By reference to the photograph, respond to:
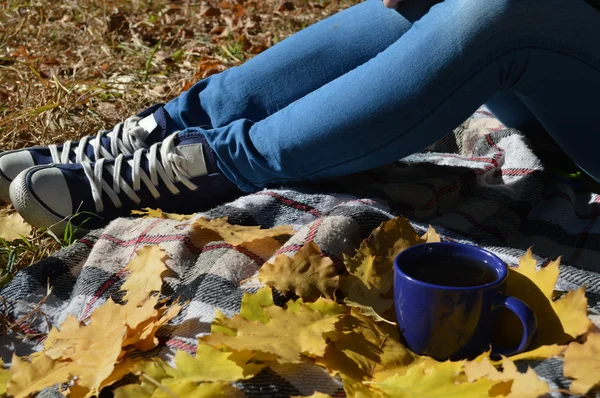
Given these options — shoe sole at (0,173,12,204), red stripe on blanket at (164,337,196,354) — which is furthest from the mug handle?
shoe sole at (0,173,12,204)

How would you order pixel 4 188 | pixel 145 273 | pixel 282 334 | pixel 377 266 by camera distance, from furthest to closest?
pixel 4 188 → pixel 145 273 → pixel 377 266 → pixel 282 334

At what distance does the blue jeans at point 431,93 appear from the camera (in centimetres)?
111

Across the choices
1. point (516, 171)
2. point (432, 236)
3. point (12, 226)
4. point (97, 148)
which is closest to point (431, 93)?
point (432, 236)

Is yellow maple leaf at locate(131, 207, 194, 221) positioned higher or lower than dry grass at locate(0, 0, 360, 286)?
lower

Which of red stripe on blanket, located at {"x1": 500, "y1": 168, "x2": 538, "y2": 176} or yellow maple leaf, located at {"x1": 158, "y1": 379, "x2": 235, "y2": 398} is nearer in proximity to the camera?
yellow maple leaf, located at {"x1": 158, "y1": 379, "x2": 235, "y2": 398}

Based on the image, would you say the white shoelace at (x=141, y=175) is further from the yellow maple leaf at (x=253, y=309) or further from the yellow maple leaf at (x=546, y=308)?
the yellow maple leaf at (x=546, y=308)

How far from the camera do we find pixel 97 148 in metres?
1.45

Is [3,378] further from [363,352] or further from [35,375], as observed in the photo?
[363,352]

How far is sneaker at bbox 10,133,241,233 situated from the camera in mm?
1285

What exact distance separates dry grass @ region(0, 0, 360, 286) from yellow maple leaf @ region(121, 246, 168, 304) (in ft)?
0.91

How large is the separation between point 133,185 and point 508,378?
0.87 m

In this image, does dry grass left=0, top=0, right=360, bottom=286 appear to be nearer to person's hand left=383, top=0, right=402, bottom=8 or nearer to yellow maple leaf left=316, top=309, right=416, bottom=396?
yellow maple leaf left=316, top=309, right=416, bottom=396

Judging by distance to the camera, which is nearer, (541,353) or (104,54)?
(541,353)

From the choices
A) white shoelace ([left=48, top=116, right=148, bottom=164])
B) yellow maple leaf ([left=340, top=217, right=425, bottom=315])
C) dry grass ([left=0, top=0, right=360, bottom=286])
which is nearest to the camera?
yellow maple leaf ([left=340, top=217, right=425, bottom=315])
